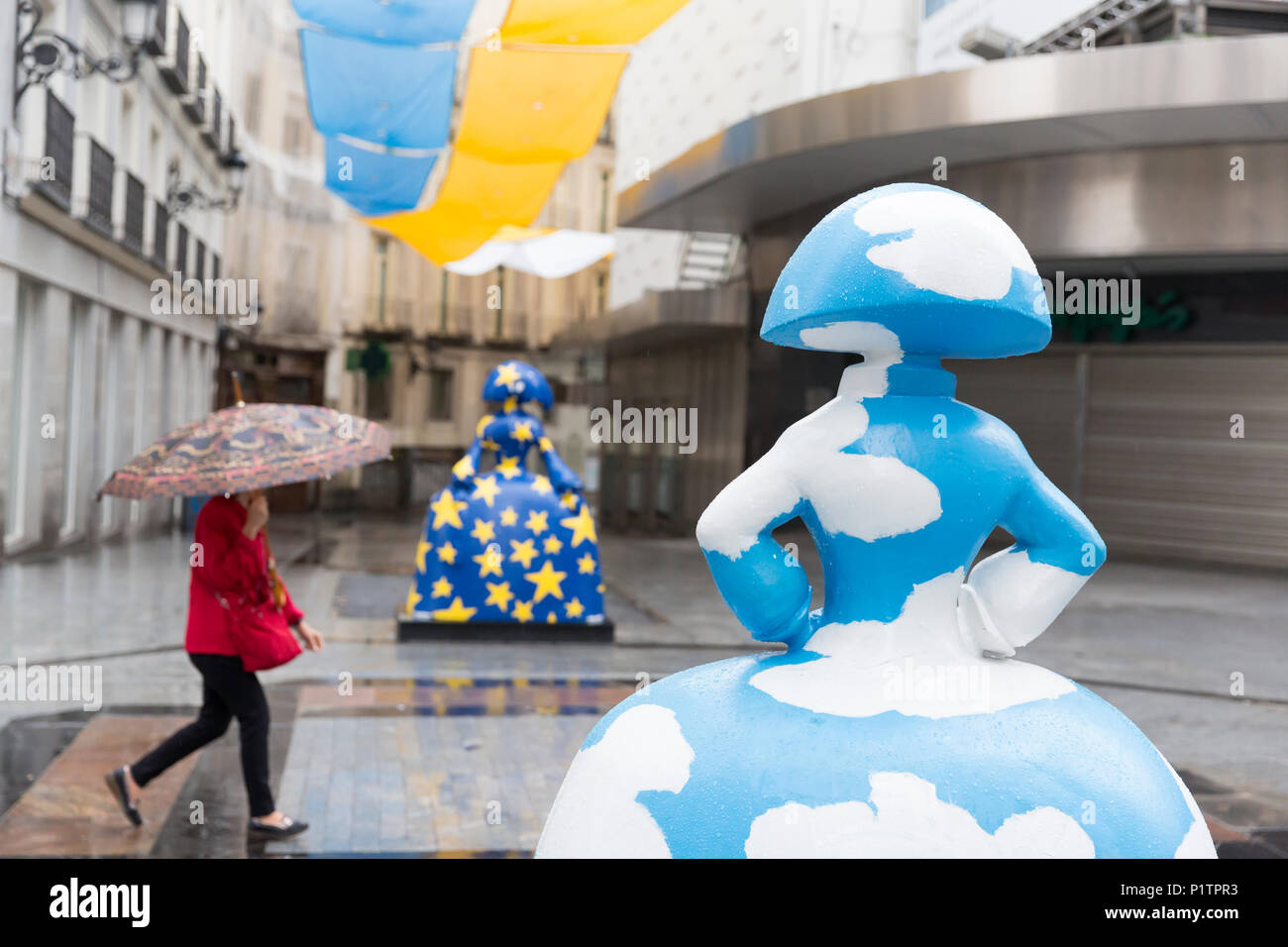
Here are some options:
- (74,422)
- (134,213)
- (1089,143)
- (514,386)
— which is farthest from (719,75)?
(514,386)

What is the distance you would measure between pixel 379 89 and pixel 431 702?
374cm

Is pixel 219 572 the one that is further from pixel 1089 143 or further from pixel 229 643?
pixel 1089 143

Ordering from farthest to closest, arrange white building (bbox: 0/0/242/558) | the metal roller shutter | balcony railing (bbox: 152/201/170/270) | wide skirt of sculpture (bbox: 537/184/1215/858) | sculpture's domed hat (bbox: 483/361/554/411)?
balcony railing (bbox: 152/201/170/270)
the metal roller shutter
white building (bbox: 0/0/242/558)
sculpture's domed hat (bbox: 483/361/554/411)
wide skirt of sculpture (bbox: 537/184/1215/858)

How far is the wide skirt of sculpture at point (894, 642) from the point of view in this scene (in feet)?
5.92

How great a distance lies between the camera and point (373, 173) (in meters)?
8.93

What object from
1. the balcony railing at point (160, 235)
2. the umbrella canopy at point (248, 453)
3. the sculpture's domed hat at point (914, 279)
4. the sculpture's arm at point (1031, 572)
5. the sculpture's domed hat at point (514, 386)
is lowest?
the sculpture's arm at point (1031, 572)

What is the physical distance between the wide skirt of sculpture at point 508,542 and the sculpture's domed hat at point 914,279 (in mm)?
6238

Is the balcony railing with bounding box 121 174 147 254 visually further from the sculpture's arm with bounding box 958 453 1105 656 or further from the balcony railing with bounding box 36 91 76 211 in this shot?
the sculpture's arm with bounding box 958 453 1105 656

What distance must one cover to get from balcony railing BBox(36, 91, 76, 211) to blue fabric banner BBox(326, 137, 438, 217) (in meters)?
5.23

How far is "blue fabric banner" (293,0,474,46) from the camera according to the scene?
7191mm

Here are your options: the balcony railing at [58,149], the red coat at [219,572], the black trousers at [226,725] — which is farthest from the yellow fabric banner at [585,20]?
the balcony railing at [58,149]

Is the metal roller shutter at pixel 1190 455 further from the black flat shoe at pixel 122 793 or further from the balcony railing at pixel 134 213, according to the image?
the black flat shoe at pixel 122 793

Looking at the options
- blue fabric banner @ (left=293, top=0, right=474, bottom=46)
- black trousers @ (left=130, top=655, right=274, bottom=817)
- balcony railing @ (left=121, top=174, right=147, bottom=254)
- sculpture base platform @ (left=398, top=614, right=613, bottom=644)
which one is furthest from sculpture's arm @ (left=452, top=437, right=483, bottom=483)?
balcony railing @ (left=121, top=174, right=147, bottom=254)
